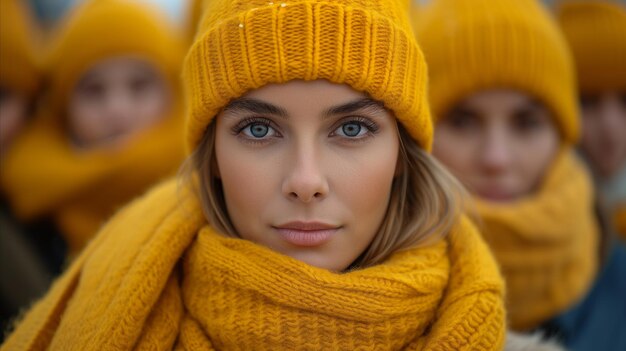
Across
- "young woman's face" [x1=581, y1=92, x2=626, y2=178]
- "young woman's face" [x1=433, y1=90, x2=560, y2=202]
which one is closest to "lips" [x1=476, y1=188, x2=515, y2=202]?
"young woman's face" [x1=433, y1=90, x2=560, y2=202]

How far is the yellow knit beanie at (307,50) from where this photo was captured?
5.13 ft

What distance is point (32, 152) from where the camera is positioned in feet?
11.0

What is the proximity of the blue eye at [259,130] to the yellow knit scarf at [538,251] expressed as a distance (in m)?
1.15

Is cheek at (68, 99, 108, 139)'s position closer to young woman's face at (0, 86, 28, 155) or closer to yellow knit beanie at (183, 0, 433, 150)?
young woman's face at (0, 86, 28, 155)

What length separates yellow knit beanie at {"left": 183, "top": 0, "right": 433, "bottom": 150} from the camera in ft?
5.13

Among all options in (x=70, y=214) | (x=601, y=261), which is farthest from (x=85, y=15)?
(x=601, y=261)

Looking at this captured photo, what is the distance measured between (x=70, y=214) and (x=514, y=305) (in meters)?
1.99

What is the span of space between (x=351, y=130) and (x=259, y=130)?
0.70 ft

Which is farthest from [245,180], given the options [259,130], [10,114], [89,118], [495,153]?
[10,114]

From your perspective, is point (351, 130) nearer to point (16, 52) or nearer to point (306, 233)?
point (306, 233)

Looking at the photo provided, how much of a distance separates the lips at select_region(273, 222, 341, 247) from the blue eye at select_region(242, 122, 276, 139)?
21 centimetres

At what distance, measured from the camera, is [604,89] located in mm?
3246

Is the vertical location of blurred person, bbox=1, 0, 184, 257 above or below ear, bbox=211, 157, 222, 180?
below

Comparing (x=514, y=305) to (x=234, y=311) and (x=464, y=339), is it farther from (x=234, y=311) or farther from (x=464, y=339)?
(x=234, y=311)
